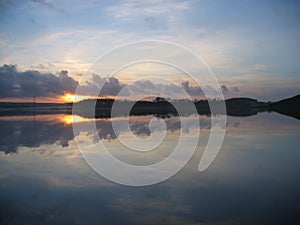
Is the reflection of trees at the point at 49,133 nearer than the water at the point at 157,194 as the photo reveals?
No

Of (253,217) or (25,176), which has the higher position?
(25,176)

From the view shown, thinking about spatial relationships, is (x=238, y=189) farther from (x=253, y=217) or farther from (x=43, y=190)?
(x=43, y=190)

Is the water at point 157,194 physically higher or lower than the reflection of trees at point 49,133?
lower

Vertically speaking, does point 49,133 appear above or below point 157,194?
above

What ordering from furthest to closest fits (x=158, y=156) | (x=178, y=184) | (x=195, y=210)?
(x=158, y=156) → (x=178, y=184) → (x=195, y=210)

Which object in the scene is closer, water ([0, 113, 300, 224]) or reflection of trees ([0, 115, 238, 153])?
water ([0, 113, 300, 224])

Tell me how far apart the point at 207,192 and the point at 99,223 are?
10.0 ft

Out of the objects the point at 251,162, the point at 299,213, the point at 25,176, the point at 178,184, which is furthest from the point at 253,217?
the point at 25,176

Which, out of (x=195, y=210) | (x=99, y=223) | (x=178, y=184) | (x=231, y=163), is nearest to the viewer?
(x=99, y=223)

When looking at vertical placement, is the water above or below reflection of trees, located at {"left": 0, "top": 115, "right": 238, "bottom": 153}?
below

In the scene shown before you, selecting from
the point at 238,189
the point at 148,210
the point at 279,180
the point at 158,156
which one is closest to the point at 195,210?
the point at 148,210

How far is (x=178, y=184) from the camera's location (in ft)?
28.4

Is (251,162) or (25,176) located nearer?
(25,176)

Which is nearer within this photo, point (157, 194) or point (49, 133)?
point (157, 194)
